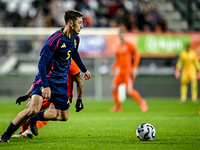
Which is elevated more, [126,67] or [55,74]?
[126,67]

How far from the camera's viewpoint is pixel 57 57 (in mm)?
6512

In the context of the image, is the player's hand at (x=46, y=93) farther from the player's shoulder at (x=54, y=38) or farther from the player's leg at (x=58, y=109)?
the player's shoulder at (x=54, y=38)

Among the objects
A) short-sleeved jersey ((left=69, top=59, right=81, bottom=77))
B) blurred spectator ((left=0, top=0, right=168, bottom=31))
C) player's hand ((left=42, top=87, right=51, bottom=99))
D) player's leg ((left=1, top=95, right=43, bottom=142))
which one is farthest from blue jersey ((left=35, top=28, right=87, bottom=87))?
blurred spectator ((left=0, top=0, right=168, bottom=31))

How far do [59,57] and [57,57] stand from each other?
0.10 feet

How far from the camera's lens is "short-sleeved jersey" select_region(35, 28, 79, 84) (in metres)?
6.36

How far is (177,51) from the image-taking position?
65.0 ft

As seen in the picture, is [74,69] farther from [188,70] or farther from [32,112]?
[188,70]

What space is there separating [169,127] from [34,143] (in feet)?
10.6

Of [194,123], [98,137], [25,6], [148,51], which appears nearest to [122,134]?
[98,137]

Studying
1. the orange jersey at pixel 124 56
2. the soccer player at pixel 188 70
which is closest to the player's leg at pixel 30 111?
the orange jersey at pixel 124 56

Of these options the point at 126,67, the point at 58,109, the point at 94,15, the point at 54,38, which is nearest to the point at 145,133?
the point at 58,109

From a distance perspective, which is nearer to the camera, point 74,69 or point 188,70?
point 74,69

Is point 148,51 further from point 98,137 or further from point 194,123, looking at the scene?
point 98,137

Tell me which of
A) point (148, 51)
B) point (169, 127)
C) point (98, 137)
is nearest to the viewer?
point (98, 137)
